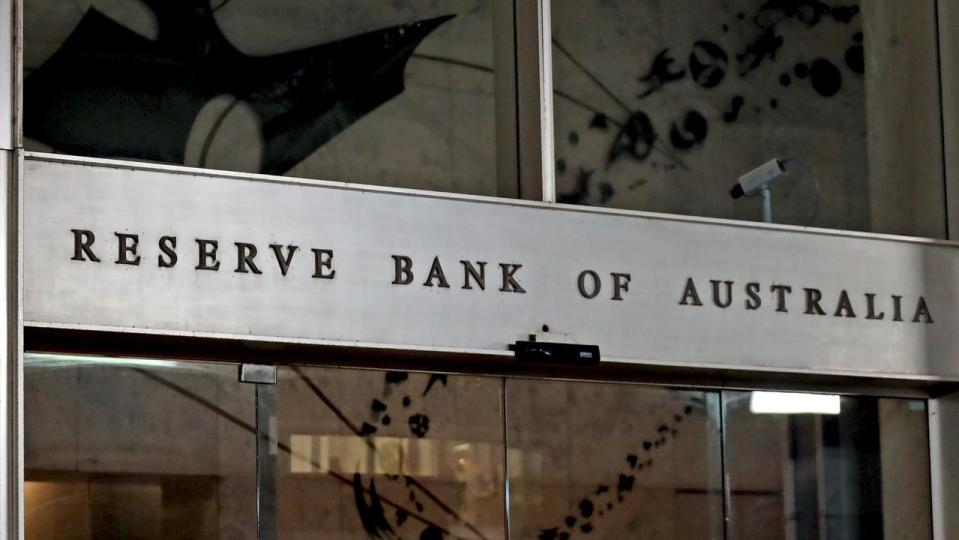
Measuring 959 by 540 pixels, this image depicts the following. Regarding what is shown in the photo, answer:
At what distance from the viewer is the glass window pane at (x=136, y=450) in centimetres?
993

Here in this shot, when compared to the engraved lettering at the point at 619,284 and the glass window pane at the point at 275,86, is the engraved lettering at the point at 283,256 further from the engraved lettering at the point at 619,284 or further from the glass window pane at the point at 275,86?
the engraved lettering at the point at 619,284

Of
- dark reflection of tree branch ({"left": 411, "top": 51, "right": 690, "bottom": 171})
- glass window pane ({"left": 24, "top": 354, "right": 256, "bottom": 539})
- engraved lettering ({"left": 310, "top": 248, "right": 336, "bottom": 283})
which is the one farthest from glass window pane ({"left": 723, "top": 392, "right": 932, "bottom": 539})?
glass window pane ({"left": 24, "top": 354, "right": 256, "bottom": 539})

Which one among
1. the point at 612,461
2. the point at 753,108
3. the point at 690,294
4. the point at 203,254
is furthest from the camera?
the point at 753,108

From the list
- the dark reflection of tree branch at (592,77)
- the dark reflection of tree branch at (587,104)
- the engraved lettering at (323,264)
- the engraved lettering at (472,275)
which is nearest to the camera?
the engraved lettering at (323,264)

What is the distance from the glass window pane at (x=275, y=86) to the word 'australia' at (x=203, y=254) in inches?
23.5

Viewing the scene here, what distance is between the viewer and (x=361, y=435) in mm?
10859

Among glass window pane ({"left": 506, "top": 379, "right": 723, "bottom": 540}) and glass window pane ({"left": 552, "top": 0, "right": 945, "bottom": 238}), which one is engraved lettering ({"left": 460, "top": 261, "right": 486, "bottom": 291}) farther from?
glass window pane ({"left": 552, "top": 0, "right": 945, "bottom": 238})

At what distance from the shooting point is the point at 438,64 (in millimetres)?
11555

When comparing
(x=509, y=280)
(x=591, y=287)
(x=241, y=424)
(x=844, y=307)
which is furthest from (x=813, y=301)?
(x=241, y=424)

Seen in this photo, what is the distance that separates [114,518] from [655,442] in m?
3.48

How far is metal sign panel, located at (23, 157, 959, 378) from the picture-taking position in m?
10.1

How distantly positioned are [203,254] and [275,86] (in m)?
1.30

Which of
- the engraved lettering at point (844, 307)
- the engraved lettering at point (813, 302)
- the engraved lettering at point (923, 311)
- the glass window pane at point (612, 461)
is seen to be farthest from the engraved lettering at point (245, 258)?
the engraved lettering at point (923, 311)

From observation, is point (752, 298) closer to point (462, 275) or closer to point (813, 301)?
point (813, 301)
